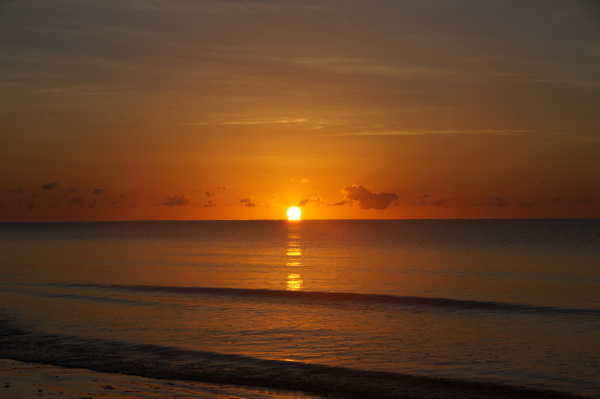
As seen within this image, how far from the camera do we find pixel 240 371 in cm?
1703

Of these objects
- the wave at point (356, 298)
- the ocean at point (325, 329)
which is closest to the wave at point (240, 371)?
the ocean at point (325, 329)

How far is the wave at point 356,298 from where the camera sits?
94.7ft

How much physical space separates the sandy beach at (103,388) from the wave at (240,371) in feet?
1.76

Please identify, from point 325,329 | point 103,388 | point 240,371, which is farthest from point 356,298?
point 103,388

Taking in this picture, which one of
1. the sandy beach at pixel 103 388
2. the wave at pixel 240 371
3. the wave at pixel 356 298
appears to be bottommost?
the sandy beach at pixel 103 388

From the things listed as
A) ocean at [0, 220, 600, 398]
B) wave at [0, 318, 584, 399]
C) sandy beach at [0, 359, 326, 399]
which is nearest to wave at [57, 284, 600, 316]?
ocean at [0, 220, 600, 398]

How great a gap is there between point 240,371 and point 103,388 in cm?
377

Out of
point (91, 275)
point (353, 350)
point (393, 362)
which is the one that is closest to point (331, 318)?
point (353, 350)

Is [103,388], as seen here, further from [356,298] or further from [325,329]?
[356,298]

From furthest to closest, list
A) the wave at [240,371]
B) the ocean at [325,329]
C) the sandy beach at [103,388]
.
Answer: the ocean at [325,329] → the wave at [240,371] → the sandy beach at [103,388]

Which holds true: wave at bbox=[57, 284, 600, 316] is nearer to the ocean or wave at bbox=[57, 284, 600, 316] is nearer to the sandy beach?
the ocean

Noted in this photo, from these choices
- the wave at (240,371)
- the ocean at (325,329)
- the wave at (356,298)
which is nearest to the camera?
the wave at (240,371)

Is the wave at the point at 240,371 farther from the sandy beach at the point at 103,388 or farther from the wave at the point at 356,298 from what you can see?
the wave at the point at 356,298

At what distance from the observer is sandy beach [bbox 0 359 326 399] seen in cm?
1441
